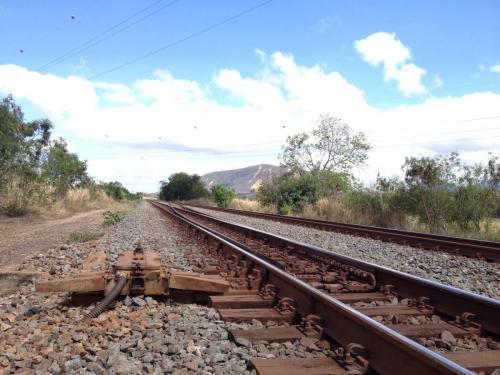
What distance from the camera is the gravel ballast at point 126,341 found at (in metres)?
2.76

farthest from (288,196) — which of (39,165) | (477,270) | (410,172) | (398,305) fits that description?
(398,305)

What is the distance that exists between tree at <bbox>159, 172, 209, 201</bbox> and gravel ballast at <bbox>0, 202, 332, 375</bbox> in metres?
78.2

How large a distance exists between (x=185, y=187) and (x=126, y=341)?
84591mm

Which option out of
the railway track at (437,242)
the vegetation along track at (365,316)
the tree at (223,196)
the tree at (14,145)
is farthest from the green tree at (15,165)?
the tree at (223,196)

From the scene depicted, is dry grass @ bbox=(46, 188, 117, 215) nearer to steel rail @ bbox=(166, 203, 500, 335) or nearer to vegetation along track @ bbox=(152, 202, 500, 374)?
vegetation along track @ bbox=(152, 202, 500, 374)

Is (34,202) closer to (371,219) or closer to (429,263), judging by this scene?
(371,219)

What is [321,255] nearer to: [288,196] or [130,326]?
[130,326]

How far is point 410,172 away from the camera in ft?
53.9

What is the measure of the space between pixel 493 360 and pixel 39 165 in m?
24.7

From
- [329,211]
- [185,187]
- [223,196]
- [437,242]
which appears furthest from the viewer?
[185,187]

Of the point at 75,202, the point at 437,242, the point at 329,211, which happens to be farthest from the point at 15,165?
the point at 437,242

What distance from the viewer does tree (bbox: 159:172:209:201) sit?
84875mm

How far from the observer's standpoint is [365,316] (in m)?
3.02

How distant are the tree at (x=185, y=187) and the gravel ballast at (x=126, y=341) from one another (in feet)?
257
